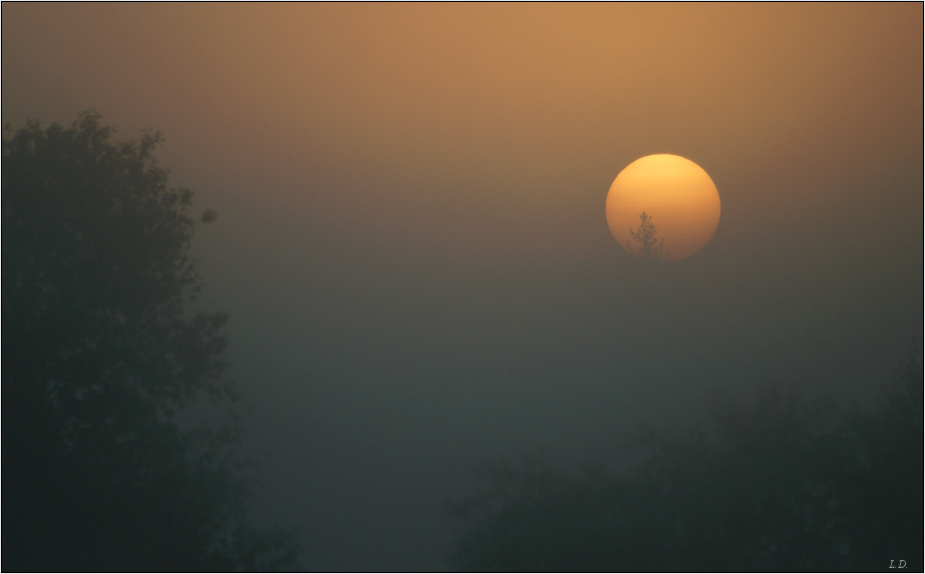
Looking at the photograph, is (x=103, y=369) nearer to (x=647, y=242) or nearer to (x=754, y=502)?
(x=754, y=502)

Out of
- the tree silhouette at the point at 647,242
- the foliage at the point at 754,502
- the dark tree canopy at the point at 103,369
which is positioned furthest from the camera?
the tree silhouette at the point at 647,242

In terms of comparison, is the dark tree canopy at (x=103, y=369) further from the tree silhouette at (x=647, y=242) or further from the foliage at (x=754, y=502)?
the tree silhouette at (x=647, y=242)

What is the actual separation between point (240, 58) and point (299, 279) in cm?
1823

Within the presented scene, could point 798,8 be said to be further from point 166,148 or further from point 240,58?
point 166,148

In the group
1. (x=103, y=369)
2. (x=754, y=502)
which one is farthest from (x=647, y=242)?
(x=103, y=369)

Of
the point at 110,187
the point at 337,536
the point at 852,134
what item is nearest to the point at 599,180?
the point at 852,134

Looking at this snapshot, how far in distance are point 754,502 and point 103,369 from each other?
1177cm

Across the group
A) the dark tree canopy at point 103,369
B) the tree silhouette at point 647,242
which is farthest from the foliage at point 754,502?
the tree silhouette at point 647,242

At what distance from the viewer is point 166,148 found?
32969mm

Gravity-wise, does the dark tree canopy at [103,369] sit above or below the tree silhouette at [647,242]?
below

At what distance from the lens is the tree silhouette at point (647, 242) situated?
3288 cm

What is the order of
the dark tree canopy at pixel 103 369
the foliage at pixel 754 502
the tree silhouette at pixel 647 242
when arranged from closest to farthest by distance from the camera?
the foliage at pixel 754 502 < the dark tree canopy at pixel 103 369 < the tree silhouette at pixel 647 242

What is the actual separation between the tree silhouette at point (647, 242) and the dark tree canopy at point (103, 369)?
78.3 feet

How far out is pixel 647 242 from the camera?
34.1m
